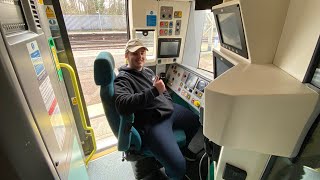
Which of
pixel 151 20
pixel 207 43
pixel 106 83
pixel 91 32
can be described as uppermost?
pixel 151 20

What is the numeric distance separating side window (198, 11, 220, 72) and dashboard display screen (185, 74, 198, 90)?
0.31 metres

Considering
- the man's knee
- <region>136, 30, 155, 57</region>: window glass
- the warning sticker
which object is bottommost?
the man's knee

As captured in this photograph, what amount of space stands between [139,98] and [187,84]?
1.03 meters

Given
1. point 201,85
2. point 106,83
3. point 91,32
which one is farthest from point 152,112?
point 91,32

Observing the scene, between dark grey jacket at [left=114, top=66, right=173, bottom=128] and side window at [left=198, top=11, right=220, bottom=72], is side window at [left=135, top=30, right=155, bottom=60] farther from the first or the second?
side window at [left=198, top=11, right=220, bottom=72]

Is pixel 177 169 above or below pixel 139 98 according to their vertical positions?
below

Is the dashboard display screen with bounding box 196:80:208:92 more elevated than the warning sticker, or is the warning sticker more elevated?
the warning sticker

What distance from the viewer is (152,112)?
1.66m

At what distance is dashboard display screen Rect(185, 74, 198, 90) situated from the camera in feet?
7.17

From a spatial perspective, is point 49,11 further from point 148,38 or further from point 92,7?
point 148,38

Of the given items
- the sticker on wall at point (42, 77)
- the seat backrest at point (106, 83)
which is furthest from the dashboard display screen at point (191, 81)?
the sticker on wall at point (42, 77)

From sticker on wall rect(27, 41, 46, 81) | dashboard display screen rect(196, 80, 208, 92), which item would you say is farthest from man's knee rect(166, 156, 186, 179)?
sticker on wall rect(27, 41, 46, 81)

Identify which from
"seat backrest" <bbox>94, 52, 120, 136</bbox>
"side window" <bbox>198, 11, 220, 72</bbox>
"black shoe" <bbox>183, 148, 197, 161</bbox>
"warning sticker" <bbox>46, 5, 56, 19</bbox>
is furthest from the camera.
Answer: "side window" <bbox>198, 11, 220, 72</bbox>

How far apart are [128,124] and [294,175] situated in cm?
109
